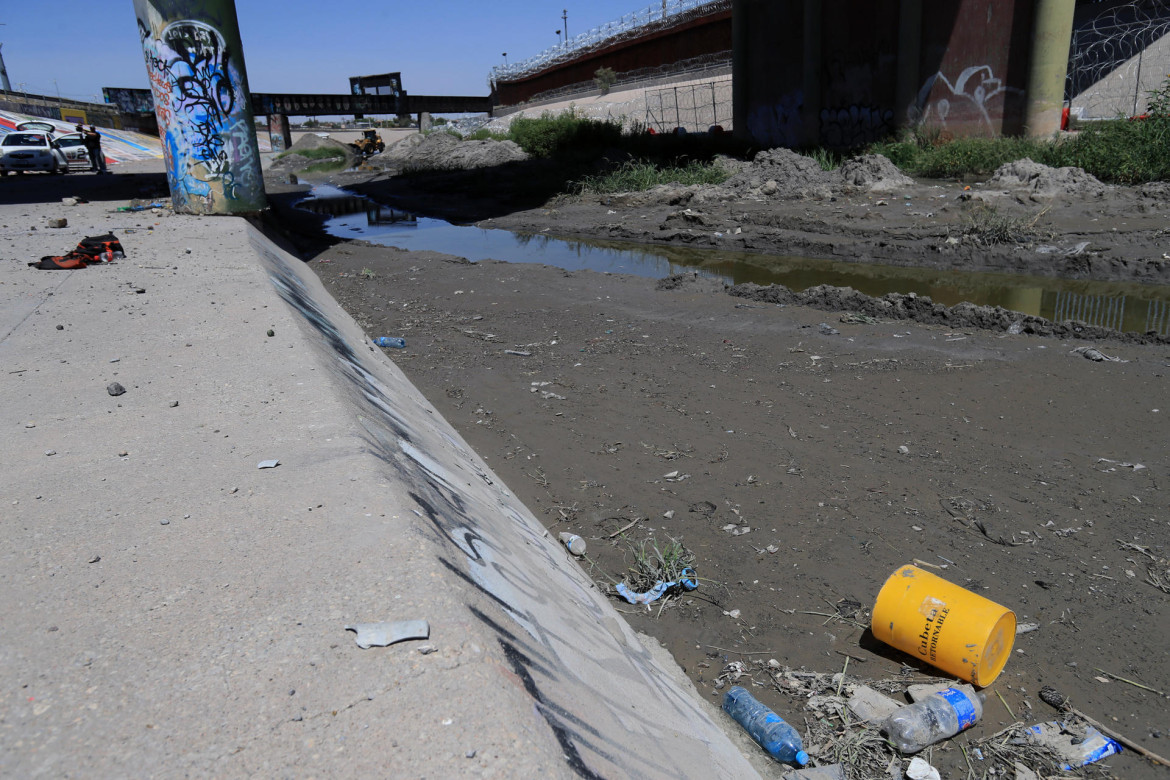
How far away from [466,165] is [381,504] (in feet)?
92.3

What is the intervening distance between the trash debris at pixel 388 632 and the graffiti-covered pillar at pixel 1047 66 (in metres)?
19.7

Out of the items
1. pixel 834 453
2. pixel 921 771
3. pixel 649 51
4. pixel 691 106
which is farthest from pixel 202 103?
Result: pixel 649 51

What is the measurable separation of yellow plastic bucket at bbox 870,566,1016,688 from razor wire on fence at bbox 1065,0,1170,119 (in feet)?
62.7

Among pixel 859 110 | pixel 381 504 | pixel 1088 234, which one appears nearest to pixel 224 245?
pixel 381 504

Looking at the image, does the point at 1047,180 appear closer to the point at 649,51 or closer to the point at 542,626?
→ the point at 542,626

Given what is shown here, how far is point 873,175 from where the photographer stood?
16094mm

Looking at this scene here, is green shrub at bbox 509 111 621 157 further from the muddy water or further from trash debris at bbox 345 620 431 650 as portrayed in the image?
trash debris at bbox 345 620 431 650

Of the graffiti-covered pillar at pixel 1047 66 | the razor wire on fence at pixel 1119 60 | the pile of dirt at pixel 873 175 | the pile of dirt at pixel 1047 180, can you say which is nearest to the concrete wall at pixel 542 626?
the pile of dirt at pixel 1047 180

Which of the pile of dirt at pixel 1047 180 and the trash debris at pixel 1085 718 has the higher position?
the pile of dirt at pixel 1047 180

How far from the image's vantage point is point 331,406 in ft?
12.0

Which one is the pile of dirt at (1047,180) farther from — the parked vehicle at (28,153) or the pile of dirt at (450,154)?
the parked vehicle at (28,153)

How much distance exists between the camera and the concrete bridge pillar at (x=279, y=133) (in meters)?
44.4

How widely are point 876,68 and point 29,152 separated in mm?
26185

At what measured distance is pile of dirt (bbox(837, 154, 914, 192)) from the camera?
15.7 m
